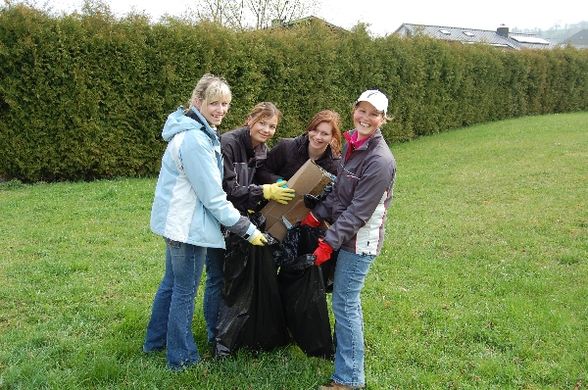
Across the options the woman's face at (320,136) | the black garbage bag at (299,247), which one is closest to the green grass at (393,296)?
the black garbage bag at (299,247)

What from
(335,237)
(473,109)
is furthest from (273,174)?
(473,109)

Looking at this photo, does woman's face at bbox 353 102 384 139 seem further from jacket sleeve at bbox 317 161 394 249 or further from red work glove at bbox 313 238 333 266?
red work glove at bbox 313 238 333 266

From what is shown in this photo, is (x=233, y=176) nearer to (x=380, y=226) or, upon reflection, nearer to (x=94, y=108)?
(x=380, y=226)

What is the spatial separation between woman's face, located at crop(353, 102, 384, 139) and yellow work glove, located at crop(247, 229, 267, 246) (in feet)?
2.71

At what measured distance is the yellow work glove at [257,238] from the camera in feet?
10.9

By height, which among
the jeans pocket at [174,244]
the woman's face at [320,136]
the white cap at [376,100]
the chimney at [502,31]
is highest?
the chimney at [502,31]

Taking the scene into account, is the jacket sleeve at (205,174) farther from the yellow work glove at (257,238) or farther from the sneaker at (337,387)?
the sneaker at (337,387)

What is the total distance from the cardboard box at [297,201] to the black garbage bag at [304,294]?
0.07m

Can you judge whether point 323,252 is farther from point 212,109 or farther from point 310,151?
point 212,109

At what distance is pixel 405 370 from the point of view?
3.64 metres

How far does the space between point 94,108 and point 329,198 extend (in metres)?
7.53

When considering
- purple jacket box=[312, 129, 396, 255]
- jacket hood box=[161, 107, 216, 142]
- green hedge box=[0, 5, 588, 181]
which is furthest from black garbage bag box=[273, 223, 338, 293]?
green hedge box=[0, 5, 588, 181]

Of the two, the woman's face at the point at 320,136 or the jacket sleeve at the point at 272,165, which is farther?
the jacket sleeve at the point at 272,165

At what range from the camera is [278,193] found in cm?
349
